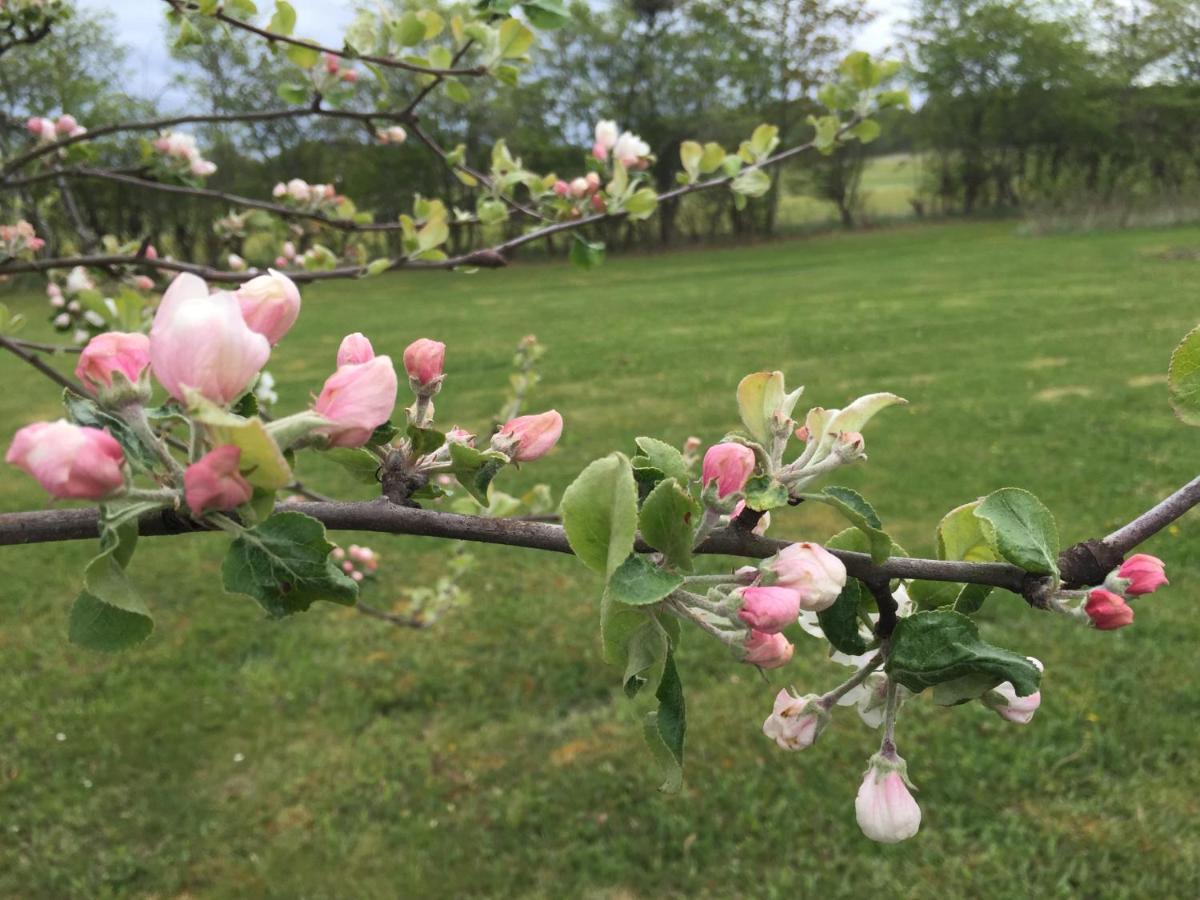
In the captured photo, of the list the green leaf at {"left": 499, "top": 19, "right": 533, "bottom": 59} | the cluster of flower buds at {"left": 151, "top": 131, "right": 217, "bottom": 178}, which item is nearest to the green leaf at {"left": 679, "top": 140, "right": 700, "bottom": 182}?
the green leaf at {"left": 499, "top": 19, "right": 533, "bottom": 59}

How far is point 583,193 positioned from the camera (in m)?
2.16

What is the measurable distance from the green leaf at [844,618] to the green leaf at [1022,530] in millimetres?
97

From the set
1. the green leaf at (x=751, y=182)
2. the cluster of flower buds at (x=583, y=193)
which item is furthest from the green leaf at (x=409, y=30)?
the green leaf at (x=751, y=182)

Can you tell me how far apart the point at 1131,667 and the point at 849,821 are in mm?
1443

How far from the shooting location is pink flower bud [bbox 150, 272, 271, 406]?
481 mm

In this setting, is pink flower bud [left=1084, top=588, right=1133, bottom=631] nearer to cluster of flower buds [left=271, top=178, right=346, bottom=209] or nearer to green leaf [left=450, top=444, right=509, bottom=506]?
green leaf [left=450, top=444, right=509, bottom=506]

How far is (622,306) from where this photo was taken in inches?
578

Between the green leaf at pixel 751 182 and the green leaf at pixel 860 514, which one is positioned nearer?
the green leaf at pixel 860 514

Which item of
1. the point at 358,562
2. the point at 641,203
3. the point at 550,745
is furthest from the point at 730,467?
the point at 358,562

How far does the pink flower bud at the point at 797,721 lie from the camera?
2.53 feet

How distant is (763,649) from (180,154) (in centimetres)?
238

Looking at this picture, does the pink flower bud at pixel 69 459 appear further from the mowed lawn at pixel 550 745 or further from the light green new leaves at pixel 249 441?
the mowed lawn at pixel 550 745

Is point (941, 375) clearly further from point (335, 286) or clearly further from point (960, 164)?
point (960, 164)

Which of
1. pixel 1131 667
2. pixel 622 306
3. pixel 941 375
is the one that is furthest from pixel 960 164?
pixel 1131 667
